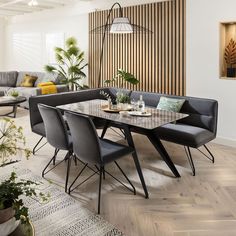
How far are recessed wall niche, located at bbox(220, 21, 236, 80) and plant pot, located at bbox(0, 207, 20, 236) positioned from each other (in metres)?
3.76

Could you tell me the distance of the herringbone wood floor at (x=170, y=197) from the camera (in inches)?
92.1

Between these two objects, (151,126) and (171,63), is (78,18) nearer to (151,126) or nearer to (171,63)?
(171,63)

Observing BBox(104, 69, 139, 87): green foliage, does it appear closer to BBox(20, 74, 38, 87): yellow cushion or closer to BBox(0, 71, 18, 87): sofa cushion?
BBox(20, 74, 38, 87): yellow cushion

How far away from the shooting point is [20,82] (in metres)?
7.93

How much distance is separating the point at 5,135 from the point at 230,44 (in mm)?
3972

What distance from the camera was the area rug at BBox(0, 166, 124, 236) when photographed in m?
2.27

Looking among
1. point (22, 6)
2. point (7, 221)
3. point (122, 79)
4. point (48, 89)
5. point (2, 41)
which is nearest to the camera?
point (7, 221)

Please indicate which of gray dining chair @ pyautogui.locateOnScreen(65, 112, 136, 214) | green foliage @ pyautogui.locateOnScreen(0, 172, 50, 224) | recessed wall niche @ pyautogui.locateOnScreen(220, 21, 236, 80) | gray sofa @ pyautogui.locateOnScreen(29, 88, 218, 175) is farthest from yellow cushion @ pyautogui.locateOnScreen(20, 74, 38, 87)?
green foliage @ pyautogui.locateOnScreen(0, 172, 50, 224)

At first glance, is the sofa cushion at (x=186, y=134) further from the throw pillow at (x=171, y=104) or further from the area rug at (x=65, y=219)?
the area rug at (x=65, y=219)

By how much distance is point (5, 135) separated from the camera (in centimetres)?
129

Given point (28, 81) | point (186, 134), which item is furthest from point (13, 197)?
point (28, 81)

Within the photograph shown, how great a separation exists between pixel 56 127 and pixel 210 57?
2661mm

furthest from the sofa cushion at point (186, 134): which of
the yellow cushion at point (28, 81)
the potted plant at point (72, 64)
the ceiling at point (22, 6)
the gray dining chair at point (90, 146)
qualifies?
the yellow cushion at point (28, 81)

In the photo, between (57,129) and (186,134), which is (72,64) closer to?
(57,129)
